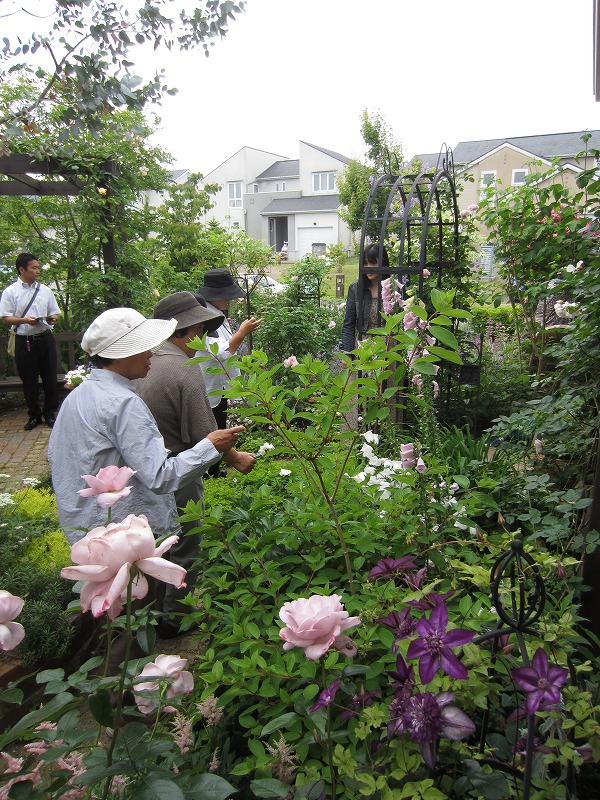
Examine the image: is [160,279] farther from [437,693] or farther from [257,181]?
[257,181]

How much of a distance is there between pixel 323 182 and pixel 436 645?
48325 millimetres

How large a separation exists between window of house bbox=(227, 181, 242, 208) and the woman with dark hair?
153ft

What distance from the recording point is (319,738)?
1126 millimetres

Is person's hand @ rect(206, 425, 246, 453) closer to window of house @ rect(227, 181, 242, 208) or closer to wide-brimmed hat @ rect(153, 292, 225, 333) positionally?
wide-brimmed hat @ rect(153, 292, 225, 333)

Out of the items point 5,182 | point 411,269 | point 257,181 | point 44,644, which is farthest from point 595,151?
point 257,181

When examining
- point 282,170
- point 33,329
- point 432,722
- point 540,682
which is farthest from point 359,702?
point 282,170

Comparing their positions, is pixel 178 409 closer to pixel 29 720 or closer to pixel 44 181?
pixel 29 720

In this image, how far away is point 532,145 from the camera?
37.7 metres

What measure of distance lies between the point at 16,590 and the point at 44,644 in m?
0.39

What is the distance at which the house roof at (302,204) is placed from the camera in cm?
4375

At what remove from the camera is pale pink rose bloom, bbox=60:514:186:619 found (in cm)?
85

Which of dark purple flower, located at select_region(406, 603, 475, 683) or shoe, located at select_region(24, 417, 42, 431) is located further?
shoe, located at select_region(24, 417, 42, 431)

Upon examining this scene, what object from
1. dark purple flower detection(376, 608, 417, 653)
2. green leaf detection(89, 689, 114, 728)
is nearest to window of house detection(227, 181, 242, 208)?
dark purple flower detection(376, 608, 417, 653)

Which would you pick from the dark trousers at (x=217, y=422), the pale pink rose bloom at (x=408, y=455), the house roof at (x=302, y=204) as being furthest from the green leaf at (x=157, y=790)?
the house roof at (x=302, y=204)
